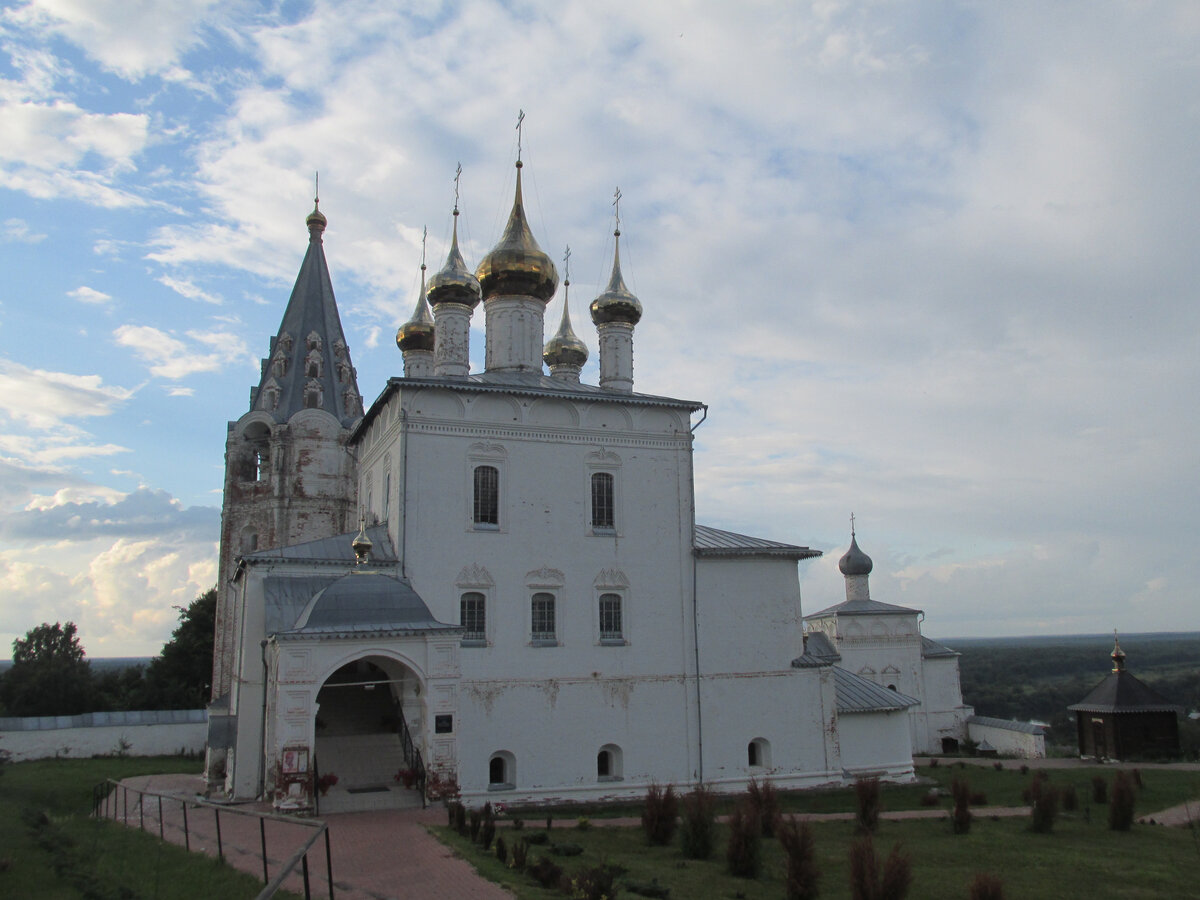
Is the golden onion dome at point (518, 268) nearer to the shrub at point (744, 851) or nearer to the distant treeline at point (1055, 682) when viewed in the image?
the shrub at point (744, 851)

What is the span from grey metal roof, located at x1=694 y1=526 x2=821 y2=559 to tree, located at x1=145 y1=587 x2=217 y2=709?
21.0 metres

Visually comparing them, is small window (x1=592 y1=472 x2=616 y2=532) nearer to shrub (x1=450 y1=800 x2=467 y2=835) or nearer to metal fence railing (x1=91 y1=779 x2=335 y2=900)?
shrub (x1=450 y1=800 x2=467 y2=835)

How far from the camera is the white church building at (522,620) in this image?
1446 cm

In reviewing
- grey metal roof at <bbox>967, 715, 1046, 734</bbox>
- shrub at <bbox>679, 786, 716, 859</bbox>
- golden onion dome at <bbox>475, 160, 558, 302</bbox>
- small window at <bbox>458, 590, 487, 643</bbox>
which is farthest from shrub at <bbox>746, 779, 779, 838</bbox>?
grey metal roof at <bbox>967, 715, 1046, 734</bbox>

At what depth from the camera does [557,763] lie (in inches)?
651

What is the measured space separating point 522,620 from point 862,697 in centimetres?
762

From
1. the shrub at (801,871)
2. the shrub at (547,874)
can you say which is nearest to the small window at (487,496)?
the shrub at (547,874)

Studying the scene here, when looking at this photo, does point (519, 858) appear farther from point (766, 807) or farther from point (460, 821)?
point (766, 807)

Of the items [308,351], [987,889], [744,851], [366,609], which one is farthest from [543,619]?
[308,351]

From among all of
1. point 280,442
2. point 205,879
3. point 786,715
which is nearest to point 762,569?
point 786,715

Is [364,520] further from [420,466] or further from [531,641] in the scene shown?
[531,641]

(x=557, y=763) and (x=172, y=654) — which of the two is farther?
(x=172, y=654)

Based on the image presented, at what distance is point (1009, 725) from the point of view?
27.3 metres

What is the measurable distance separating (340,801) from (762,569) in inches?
370
